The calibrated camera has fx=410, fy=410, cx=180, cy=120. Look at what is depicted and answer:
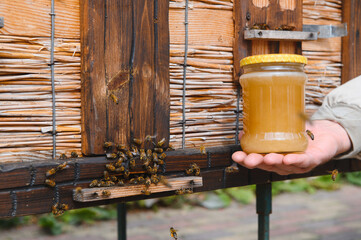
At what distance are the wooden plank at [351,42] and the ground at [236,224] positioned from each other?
9.41 ft

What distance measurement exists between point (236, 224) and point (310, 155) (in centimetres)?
383

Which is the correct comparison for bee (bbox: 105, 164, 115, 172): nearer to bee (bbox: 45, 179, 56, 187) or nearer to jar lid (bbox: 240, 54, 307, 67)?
bee (bbox: 45, 179, 56, 187)

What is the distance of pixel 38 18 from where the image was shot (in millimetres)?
1684

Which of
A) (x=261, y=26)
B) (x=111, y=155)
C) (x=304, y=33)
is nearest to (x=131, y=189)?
(x=111, y=155)

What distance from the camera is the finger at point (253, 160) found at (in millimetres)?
1792

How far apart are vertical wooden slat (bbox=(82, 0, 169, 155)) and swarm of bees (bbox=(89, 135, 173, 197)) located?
0.13 ft

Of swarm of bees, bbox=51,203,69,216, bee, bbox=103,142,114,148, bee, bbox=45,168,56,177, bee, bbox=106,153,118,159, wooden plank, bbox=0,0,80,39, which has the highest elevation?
wooden plank, bbox=0,0,80,39

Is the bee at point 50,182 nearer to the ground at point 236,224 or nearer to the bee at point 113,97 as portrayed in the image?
the bee at point 113,97

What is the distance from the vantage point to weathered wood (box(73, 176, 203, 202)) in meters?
1.69

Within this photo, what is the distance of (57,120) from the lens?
5.79 feet

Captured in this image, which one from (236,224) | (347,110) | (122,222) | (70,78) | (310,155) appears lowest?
(236,224)

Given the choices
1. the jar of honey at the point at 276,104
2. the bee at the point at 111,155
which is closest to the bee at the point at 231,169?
the jar of honey at the point at 276,104

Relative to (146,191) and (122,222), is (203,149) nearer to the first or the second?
(146,191)

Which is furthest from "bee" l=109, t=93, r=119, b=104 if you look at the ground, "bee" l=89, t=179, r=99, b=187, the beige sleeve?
the ground
